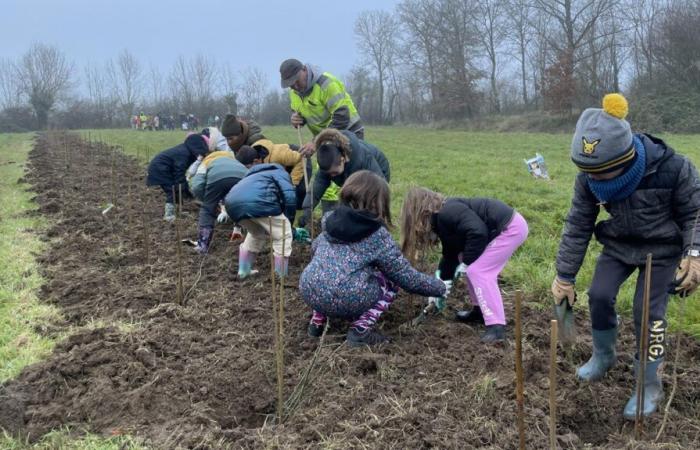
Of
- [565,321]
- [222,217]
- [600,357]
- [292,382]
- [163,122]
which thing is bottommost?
[292,382]

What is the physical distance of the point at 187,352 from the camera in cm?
348

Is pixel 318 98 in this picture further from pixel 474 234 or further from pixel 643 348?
pixel 643 348

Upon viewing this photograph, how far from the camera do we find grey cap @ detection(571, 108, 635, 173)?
2.51 meters

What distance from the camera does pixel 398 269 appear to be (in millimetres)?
3406

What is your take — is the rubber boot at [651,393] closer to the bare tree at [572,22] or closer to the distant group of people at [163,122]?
the bare tree at [572,22]

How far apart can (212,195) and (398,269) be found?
2781 mm

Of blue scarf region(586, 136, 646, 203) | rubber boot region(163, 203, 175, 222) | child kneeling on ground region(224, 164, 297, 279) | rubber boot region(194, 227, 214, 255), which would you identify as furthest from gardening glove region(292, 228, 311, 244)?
blue scarf region(586, 136, 646, 203)

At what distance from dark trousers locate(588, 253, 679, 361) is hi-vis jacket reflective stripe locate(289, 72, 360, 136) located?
3142 mm

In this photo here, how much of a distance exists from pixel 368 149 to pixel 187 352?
2.29m

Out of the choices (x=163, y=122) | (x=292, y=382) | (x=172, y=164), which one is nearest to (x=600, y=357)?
(x=292, y=382)

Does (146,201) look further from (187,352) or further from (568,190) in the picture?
(568,190)

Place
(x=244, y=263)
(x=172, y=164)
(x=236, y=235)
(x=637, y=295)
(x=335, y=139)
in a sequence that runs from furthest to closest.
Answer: (x=172, y=164), (x=236, y=235), (x=244, y=263), (x=335, y=139), (x=637, y=295)

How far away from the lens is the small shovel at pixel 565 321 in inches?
118

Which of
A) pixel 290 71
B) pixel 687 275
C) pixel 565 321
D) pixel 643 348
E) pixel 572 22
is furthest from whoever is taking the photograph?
pixel 572 22
